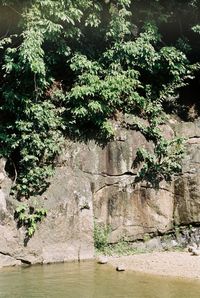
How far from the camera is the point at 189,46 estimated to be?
14883 mm

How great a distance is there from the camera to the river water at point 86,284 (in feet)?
31.1

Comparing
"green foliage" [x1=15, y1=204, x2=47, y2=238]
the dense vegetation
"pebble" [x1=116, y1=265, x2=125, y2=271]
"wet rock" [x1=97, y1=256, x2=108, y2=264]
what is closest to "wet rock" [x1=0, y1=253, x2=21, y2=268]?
"green foliage" [x1=15, y1=204, x2=47, y2=238]

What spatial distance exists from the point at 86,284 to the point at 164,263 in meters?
2.69

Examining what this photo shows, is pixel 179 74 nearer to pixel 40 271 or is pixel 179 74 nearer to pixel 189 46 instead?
pixel 189 46

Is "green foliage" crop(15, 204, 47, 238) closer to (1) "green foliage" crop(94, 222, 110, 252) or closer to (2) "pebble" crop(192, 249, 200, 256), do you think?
(1) "green foliage" crop(94, 222, 110, 252)

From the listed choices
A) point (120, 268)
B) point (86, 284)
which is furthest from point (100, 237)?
point (86, 284)

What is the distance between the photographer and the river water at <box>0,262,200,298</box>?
31.1ft

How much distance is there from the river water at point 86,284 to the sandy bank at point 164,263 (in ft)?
1.44

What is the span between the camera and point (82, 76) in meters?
13.6

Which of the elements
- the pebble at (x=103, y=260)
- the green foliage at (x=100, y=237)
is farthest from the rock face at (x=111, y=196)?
the pebble at (x=103, y=260)

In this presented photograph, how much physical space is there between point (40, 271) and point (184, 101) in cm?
814

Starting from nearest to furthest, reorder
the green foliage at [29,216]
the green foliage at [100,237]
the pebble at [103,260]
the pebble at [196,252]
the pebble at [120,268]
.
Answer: the pebble at [120,268]
the pebble at [103,260]
the green foliage at [29,216]
the pebble at [196,252]
the green foliage at [100,237]

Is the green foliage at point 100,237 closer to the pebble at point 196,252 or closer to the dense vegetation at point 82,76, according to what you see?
the dense vegetation at point 82,76

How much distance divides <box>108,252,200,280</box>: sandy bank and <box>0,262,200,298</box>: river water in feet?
1.44
